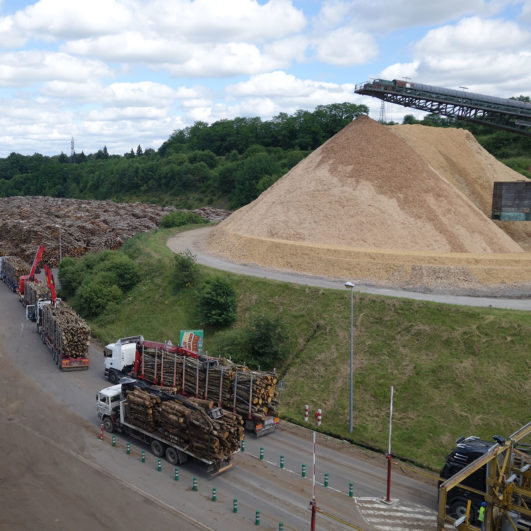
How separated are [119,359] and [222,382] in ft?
28.1

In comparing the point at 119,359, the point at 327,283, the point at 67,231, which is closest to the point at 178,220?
the point at 67,231

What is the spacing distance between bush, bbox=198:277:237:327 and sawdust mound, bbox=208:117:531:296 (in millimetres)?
8116

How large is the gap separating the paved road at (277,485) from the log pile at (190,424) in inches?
46.4

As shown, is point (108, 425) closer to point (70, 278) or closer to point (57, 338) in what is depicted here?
point (57, 338)

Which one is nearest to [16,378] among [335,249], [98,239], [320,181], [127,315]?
[127,315]

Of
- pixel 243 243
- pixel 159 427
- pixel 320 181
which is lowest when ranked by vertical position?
pixel 159 427

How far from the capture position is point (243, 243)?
51.8m

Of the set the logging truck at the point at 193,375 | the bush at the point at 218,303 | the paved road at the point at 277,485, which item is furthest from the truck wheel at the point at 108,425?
the bush at the point at 218,303

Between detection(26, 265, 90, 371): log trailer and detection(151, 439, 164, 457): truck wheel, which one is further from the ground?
detection(26, 265, 90, 371): log trailer

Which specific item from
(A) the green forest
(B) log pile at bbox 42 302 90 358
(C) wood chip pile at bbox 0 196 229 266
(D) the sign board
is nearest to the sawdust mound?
(D) the sign board

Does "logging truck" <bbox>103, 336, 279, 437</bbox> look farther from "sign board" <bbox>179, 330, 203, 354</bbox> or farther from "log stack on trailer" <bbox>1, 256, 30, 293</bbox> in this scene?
"log stack on trailer" <bbox>1, 256, 30, 293</bbox>

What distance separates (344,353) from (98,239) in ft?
172

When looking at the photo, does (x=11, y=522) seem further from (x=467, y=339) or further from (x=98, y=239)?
(x=98, y=239)

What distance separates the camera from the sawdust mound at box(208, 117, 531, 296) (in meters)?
42.1
